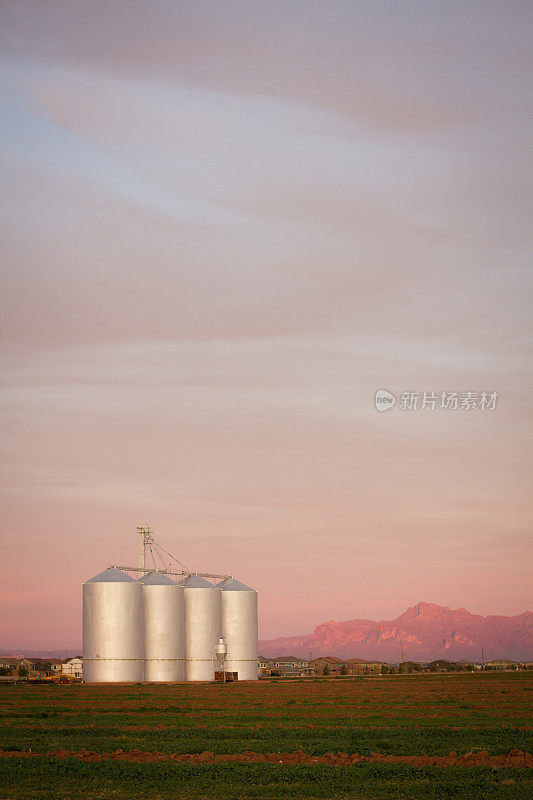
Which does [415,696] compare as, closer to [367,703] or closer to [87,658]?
[367,703]

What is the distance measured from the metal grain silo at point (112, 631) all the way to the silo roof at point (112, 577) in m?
0.14

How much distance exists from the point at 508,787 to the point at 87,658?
3529 inches

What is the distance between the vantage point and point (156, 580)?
11638cm

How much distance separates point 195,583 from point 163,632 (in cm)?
1200

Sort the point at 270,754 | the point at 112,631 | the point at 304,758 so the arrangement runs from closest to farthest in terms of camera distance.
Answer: the point at 304,758 < the point at 270,754 < the point at 112,631

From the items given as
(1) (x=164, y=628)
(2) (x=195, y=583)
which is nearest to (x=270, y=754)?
(1) (x=164, y=628)

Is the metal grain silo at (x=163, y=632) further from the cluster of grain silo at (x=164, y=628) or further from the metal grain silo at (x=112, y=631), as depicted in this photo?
the metal grain silo at (x=112, y=631)

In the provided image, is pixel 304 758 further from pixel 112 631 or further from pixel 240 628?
pixel 240 628

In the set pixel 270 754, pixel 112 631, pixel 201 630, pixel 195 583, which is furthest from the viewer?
pixel 195 583

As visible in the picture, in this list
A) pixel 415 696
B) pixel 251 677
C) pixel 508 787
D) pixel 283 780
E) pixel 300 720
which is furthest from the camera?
pixel 251 677

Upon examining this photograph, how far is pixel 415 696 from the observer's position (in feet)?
241

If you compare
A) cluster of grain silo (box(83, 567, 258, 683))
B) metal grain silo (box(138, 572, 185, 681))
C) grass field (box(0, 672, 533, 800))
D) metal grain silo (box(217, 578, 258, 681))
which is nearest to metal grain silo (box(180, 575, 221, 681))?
cluster of grain silo (box(83, 567, 258, 683))

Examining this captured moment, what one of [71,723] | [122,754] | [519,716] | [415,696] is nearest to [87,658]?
[415,696]

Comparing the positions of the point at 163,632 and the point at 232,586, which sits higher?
the point at 232,586
